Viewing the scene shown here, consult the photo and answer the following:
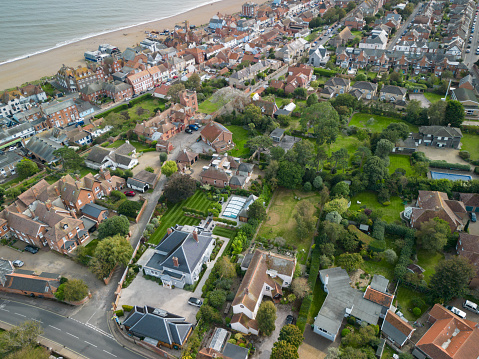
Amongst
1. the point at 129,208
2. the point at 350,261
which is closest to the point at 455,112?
the point at 350,261

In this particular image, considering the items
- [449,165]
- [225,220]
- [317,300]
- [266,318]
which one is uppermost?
[266,318]

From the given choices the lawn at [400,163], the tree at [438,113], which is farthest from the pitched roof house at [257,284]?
the tree at [438,113]

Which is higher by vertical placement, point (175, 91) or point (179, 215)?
point (175, 91)

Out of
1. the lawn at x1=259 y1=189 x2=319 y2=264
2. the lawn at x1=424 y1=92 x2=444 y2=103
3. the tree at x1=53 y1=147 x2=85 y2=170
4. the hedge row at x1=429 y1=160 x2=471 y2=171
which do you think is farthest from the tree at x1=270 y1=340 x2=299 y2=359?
the lawn at x1=424 y1=92 x2=444 y2=103

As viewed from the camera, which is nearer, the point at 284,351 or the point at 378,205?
the point at 284,351

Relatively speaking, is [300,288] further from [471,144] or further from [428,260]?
[471,144]

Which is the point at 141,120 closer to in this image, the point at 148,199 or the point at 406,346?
the point at 148,199

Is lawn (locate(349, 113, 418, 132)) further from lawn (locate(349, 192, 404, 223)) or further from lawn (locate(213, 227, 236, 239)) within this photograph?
lawn (locate(213, 227, 236, 239))

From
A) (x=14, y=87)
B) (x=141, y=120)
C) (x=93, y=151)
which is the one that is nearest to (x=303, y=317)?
(x=93, y=151)
